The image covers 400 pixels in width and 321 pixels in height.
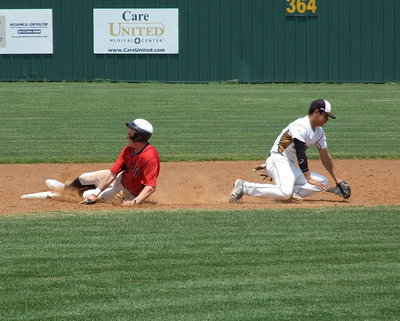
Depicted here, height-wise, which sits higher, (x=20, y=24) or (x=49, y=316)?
(x=20, y=24)

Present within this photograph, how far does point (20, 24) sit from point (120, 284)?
28187mm

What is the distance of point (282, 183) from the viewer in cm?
1177

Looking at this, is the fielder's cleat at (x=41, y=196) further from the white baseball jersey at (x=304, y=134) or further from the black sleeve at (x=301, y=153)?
the black sleeve at (x=301, y=153)

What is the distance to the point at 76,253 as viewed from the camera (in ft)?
27.8

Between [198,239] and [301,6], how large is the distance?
25614 mm

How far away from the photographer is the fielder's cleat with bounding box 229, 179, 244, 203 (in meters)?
11.9

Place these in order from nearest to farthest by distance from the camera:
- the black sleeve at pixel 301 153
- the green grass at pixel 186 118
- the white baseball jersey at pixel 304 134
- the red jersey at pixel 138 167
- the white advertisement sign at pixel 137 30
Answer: the red jersey at pixel 138 167 → the black sleeve at pixel 301 153 → the white baseball jersey at pixel 304 134 → the green grass at pixel 186 118 → the white advertisement sign at pixel 137 30

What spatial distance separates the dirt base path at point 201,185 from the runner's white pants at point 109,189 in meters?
0.16

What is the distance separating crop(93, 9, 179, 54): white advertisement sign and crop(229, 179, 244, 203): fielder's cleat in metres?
22.5

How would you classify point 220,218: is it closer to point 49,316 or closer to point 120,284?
point 120,284

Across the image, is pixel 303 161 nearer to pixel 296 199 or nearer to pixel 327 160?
pixel 327 160

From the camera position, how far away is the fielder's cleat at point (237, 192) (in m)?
11.9

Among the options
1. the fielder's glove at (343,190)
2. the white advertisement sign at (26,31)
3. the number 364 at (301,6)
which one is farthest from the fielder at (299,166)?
the white advertisement sign at (26,31)

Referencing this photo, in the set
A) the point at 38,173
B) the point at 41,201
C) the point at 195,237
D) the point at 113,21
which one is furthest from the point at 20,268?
the point at 113,21
